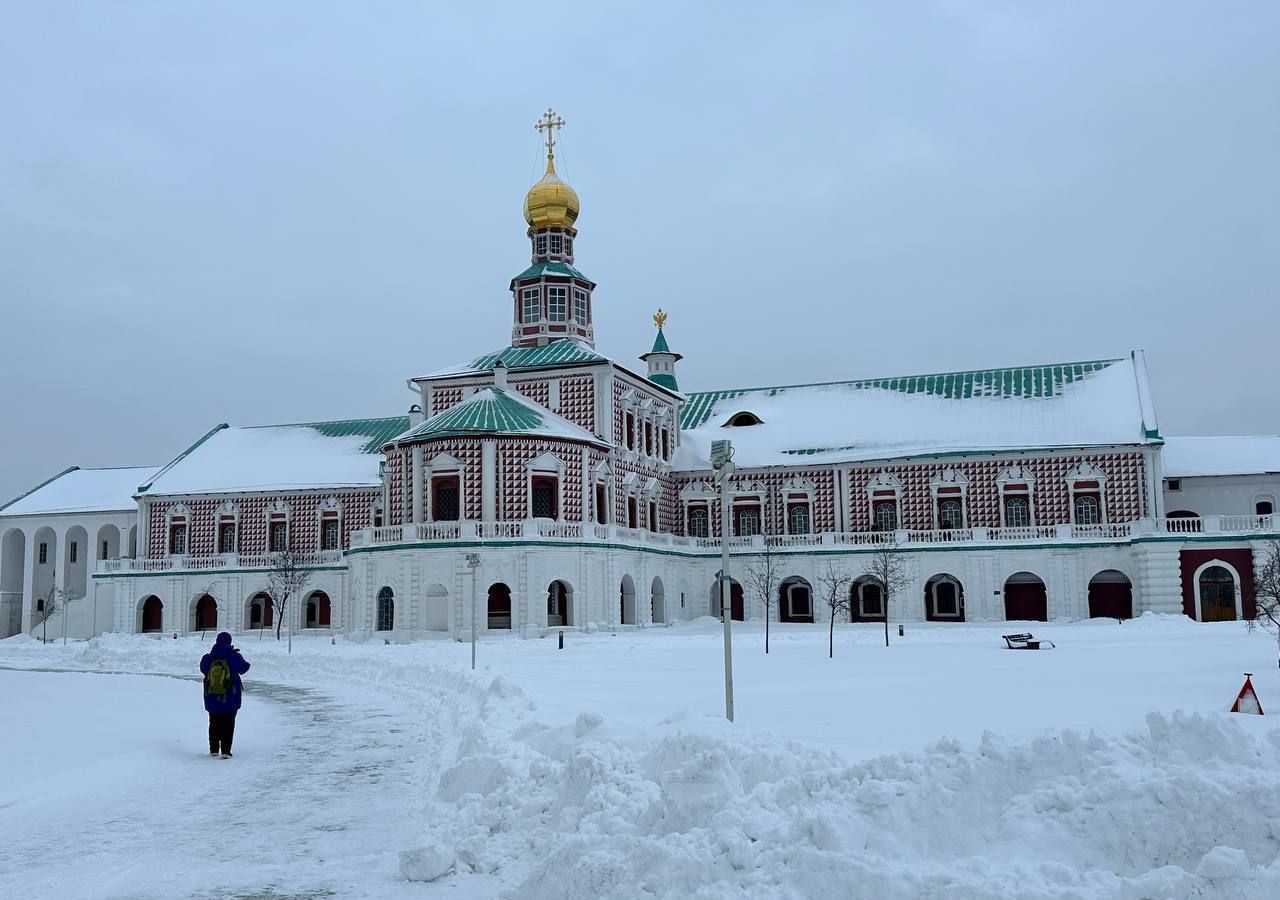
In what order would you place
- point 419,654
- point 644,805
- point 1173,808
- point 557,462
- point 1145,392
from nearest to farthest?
point 1173,808 < point 644,805 < point 419,654 < point 557,462 < point 1145,392

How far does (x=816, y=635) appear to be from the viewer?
1591 inches

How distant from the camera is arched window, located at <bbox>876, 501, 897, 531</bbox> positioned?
185 feet

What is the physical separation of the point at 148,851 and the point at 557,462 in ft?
123

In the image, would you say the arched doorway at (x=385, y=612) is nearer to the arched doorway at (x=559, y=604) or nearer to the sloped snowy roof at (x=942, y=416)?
the arched doorway at (x=559, y=604)

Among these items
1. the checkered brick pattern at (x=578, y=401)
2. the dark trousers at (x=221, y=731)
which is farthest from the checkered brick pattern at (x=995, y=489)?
the dark trousers at (x=221, y=731)

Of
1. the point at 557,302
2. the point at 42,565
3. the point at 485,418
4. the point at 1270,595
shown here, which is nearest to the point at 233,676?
the point at 1270,595

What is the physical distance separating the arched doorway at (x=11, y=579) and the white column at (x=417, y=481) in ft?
114

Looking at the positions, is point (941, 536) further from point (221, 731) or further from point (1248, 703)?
point (221, 731)

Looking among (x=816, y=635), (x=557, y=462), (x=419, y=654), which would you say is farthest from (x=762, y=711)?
(x=557, y=462)

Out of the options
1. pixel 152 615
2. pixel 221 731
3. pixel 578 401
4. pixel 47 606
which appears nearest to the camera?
pixel 221 731

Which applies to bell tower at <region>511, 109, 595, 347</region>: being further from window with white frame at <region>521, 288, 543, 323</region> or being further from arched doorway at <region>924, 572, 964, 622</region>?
arched doorway at <region>924, 572, 964, 622</region>

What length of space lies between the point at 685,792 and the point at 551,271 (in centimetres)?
5051

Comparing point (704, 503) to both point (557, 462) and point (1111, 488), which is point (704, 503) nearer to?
point (557, 462)

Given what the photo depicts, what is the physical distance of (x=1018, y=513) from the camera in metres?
54.9
